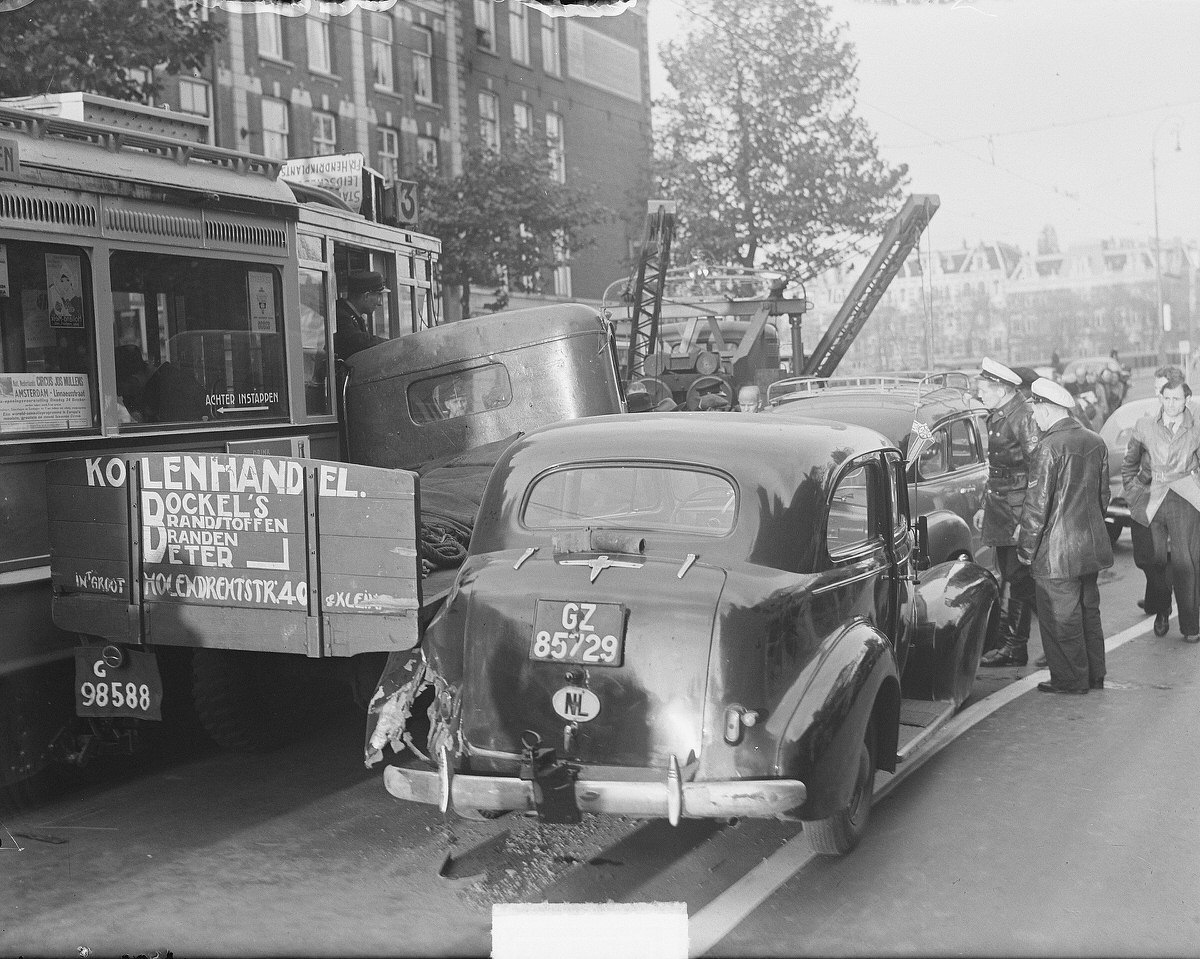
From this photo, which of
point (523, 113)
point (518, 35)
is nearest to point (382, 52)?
point (518, 35)

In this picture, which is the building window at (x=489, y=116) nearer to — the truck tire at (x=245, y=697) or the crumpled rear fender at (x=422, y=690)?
the truck tire at (x=245, y=697)

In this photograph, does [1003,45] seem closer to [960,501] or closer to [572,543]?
[960,501]

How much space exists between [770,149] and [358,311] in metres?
23.4

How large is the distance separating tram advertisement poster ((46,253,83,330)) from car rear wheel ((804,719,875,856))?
4171 mm

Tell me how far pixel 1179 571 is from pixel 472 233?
18670mm

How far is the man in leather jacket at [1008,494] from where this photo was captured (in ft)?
28.5

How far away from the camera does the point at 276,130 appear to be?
2894 centimetres

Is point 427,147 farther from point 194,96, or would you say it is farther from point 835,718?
point 835,718

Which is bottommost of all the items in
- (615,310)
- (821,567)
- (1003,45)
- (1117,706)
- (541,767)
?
(1117,706)

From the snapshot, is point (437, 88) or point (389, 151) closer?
point (389, 151)

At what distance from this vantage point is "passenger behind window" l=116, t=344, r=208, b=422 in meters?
6.72

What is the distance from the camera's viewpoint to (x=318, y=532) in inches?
212

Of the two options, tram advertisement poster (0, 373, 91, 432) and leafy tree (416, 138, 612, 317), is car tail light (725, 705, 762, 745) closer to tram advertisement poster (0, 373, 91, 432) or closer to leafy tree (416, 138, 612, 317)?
tram advertisement poster (0, 373, 91, 432)

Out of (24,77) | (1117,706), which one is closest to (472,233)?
(24,77)
